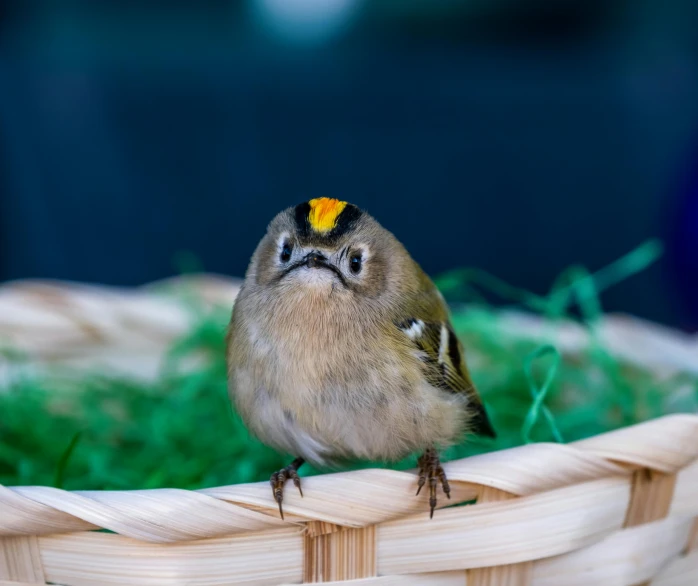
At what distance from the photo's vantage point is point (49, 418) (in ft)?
4.58

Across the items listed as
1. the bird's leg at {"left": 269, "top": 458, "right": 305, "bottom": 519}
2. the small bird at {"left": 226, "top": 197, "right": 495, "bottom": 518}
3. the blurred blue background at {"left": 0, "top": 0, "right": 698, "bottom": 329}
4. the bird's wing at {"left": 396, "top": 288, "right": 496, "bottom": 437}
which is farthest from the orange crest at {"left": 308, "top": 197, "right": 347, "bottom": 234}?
the blurred blue background at {"left": 0, "top": 0, "right": 698, "bottom": 329}

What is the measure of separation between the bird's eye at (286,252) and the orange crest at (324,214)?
48 mm

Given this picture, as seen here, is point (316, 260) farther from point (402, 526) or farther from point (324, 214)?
point (402, 526)

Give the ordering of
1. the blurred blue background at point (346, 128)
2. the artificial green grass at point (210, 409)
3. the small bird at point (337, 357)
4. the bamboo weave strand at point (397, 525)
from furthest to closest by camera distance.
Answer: the blurred blue background at point (346, 128) < the artificial green grass at point (210, 409) < the small bird at point (337, 357) < the bamboo weave strand at point (397, 525)

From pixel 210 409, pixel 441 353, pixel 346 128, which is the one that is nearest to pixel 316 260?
pixel 441 353

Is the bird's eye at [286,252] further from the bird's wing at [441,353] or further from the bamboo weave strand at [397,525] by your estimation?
the bamboo weave strand at [397,525]

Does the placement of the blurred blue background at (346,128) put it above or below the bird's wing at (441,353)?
above

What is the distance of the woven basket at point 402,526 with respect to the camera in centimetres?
72

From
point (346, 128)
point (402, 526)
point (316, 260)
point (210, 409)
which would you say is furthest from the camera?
point (346, 128)

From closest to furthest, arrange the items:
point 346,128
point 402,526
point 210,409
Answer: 1. point 402,526
2. point 210,409
3. point 346,128

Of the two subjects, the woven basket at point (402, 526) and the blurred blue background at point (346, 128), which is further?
the blurred blue background at point (346, 128)

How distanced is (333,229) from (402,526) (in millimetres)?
348

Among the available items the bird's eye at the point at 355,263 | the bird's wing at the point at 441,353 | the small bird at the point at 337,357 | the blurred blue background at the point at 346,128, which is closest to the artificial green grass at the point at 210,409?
the bird's wing at the point at 441,353

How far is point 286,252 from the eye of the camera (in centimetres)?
95
